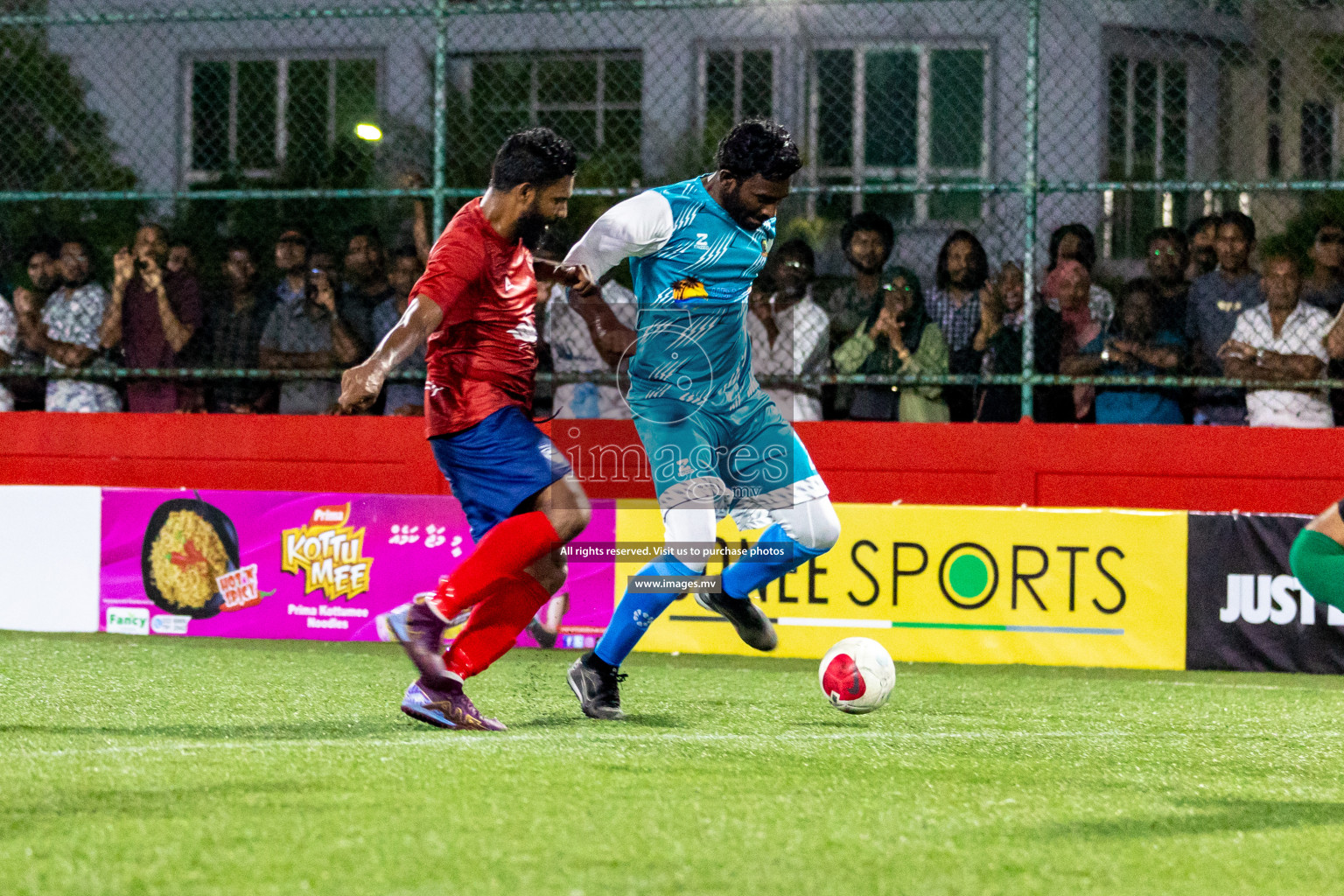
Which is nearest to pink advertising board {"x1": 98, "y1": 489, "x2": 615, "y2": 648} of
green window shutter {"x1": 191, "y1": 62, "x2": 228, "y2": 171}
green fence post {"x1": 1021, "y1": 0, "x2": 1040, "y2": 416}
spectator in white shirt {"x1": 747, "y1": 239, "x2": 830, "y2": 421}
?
spectator in white shirt {"x1": 747, "y1": 239, "x2": 830, "y2": 421}

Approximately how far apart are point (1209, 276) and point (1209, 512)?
143cm

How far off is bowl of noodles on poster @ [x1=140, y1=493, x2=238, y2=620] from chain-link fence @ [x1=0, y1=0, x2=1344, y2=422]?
0.96 m

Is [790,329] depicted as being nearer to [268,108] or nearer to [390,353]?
[390,353]

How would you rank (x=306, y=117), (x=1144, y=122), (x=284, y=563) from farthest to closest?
(x=1144, y=122)
(x=306, y=117)
(x=284, y=563)

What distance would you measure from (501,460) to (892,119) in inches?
422

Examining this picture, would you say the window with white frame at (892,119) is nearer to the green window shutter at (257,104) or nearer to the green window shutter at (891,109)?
the green window shutter at (891,109)

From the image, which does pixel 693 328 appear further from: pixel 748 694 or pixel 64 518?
pixel 64 518

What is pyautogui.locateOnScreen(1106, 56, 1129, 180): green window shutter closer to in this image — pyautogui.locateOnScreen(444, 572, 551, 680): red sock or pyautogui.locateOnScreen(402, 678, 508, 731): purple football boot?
pyautogui.locateOnScreen(444, 572, 551, 680): red sock

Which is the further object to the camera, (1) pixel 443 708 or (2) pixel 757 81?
(2) pixel 757 81

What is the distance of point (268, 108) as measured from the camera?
13.7 m

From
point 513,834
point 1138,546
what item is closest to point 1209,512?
point 1138,546

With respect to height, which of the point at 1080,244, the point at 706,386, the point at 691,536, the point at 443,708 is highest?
the point at 1080,244

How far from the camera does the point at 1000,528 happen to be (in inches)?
325

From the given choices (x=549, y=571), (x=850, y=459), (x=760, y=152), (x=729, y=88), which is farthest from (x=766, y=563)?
(x=729, y=88)
